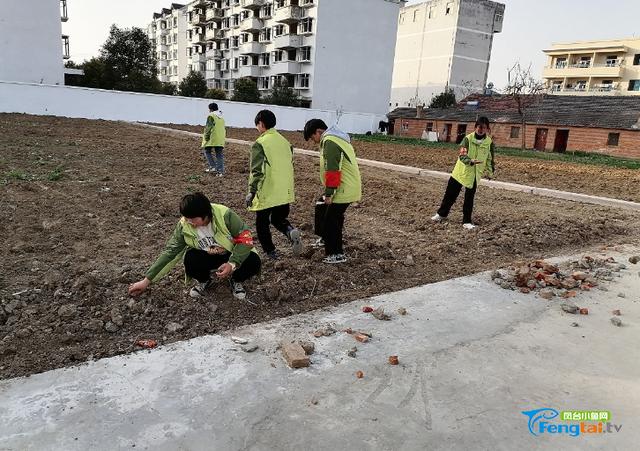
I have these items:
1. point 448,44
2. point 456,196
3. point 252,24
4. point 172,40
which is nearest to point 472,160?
point 456,196

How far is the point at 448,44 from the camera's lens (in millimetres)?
53375

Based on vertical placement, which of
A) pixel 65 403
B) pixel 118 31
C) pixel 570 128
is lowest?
pixel 65 403

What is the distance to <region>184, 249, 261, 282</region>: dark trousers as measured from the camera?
12.4 ft

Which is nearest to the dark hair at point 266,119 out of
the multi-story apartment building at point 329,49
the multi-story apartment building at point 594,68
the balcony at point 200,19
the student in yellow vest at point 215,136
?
the student in yellow vest at point 215,136

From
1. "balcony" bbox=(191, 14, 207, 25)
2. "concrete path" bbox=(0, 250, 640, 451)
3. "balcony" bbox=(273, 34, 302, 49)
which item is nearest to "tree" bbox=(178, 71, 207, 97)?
"balcony" bbox=(273, 34, 302, 49)

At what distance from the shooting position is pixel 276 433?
7.79 ft

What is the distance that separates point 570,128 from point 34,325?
120ft

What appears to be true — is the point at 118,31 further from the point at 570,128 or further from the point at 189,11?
the point at 570,128

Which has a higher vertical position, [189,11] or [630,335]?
[189,11]

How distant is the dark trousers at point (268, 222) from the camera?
4887 millimetres

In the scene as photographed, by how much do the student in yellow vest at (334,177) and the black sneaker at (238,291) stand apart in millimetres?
1241

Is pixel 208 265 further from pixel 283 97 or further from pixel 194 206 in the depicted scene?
pixel 283 97

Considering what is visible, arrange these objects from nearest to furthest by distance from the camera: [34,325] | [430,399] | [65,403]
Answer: [65,403], [430,399], [34,325]

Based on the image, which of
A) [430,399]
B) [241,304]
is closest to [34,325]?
[241,304]
